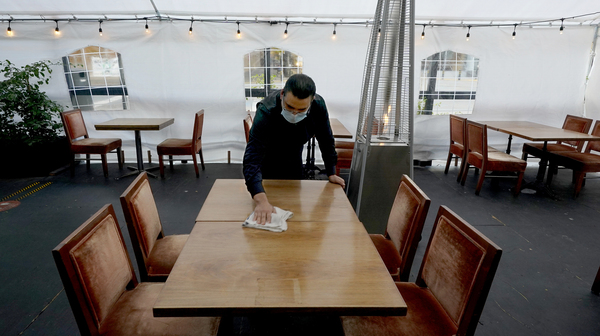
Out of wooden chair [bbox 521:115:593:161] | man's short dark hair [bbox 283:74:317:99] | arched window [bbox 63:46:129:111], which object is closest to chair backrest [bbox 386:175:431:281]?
man's short dark hair [bbox 283:74:317:99]

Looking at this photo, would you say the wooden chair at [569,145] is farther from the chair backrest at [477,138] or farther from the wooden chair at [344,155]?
the wooden chair at [344,155]

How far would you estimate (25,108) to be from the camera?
4512 mm

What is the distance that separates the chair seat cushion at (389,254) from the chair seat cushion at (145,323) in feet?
3.14

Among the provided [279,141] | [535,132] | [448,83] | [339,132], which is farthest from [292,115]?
[448,83]

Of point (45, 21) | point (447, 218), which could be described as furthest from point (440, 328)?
point (45, 21)

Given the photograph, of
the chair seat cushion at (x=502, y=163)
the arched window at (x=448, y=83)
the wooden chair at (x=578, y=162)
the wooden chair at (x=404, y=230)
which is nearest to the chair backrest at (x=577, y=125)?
the wooden chair at (x=578, y=162)

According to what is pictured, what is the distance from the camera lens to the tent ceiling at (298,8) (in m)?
4.25

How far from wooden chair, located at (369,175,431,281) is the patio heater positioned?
2.33 feet

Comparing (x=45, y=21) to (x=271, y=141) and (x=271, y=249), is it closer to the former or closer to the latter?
(x=271, y=141)

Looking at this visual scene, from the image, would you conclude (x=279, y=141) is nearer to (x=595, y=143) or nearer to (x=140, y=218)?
(x=140, y=218)

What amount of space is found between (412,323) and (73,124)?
516 cm

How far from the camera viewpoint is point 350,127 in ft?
17.7

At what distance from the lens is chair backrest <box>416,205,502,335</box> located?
113 cm

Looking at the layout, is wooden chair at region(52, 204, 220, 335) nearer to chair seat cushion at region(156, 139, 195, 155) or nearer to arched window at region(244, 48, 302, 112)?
chair seat cushion at region(156, 139, 195, 155)
